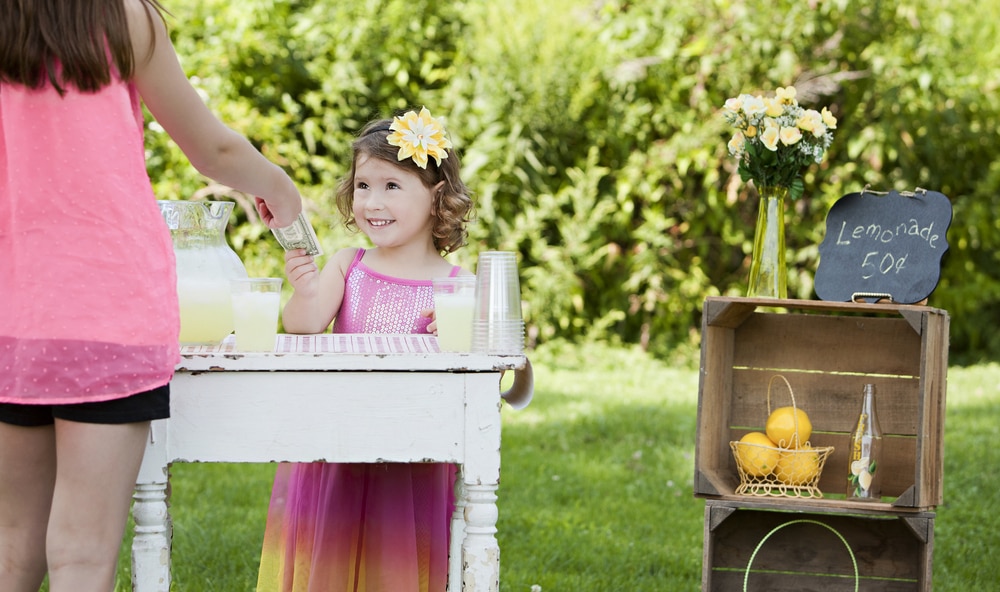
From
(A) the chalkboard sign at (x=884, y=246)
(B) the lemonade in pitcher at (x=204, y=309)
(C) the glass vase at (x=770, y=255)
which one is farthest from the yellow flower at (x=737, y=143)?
(B) the lemonade in pitcher at (x=204, y=309)

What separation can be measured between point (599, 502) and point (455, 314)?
1.99 meters

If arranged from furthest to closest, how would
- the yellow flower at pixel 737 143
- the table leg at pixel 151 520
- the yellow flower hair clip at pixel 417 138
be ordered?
the yellow flower at pixel 737 143 < the yellow flower hair clip at pixel 417 138 < the table leg at pixel 151 520

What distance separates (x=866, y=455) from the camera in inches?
→ 97.0

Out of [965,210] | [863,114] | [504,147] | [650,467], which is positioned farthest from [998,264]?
[650,467]

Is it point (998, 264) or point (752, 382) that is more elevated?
point (998, 264)

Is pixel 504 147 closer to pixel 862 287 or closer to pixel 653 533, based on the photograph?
pixel 653 533

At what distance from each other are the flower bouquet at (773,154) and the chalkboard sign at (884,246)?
119 millimetres

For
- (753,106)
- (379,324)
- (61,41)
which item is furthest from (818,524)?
(61,41)

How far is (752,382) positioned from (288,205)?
130cm

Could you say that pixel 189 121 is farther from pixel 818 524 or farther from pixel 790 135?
pixel 818 524

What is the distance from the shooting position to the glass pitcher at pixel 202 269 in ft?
6.40

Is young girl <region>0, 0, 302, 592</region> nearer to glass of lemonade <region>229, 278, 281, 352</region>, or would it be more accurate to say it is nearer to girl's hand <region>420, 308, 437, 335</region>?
glass of lemonade <region>229, 278, 281, 352</region>

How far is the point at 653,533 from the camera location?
11.5 ft

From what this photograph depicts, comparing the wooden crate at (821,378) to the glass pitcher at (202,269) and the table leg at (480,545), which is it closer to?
the table leg at (480,545)
